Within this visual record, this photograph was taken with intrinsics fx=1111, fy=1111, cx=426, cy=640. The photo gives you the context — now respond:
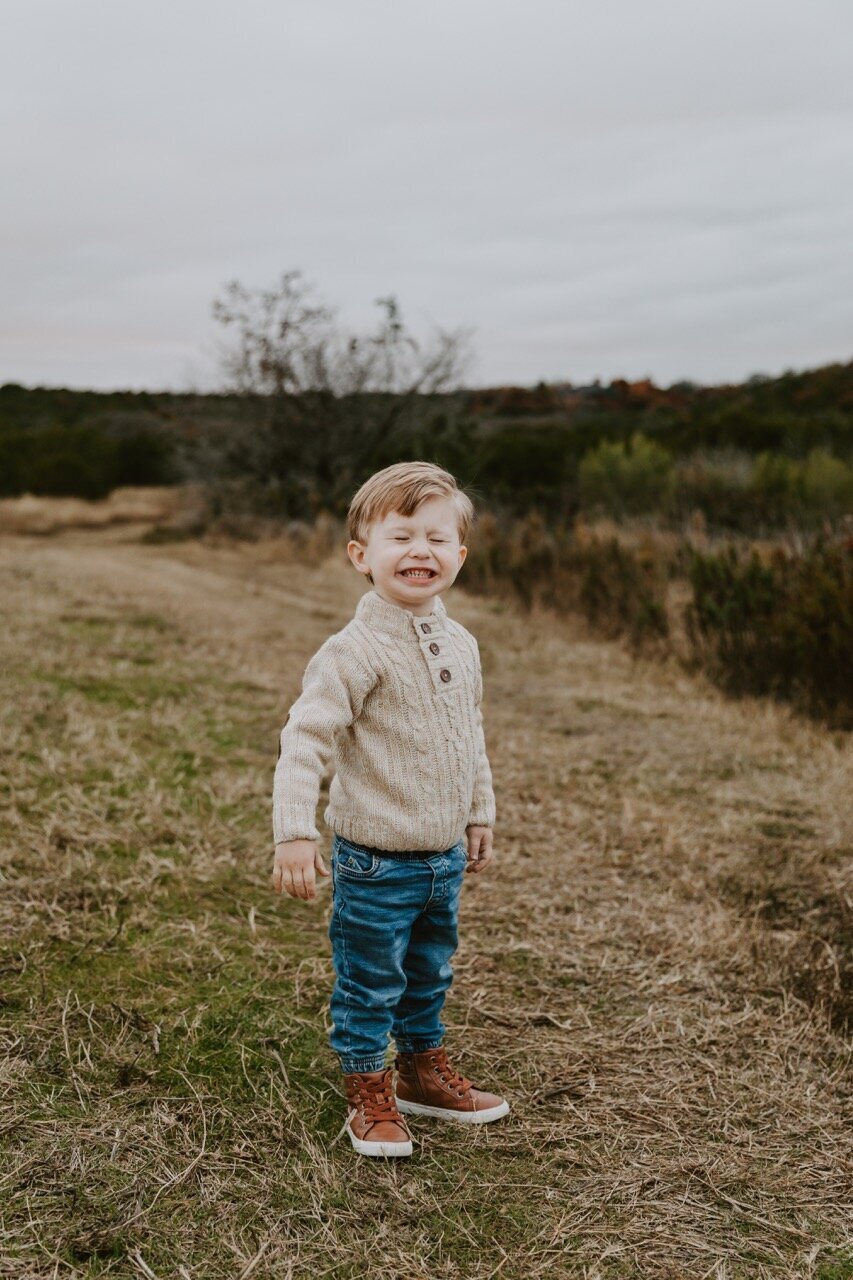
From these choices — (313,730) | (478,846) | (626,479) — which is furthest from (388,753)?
(626,479)

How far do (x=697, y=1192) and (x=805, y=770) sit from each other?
3.60 m

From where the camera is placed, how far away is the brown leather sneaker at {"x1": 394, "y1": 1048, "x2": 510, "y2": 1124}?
8.45ft

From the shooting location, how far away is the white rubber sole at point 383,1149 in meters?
2.38

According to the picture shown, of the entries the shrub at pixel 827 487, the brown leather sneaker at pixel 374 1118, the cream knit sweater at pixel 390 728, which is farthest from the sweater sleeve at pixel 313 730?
the shrub at pixel 827 487

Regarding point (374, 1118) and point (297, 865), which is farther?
point (374, 1118)

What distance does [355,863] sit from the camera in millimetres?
2383

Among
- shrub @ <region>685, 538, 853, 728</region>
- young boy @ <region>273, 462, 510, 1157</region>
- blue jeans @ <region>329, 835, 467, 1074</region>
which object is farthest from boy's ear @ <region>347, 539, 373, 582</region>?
shrub @ <region>685, 538, 853, 728</region>

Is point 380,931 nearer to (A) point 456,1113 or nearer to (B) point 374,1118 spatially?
(B) point 374,1118

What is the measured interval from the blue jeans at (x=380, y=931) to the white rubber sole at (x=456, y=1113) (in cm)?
22

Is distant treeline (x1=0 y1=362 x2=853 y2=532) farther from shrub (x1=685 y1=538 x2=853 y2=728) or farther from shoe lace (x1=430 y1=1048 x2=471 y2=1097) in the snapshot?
shoe lace (x1=430 y1=1048 x2=471 y2=1097)

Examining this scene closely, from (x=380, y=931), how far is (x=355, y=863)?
0.15 m

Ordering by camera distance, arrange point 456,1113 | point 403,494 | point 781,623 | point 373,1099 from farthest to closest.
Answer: point 781,623, point 456,1113, point 373,1099, point 403,494

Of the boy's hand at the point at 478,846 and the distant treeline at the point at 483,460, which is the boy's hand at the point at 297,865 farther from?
the distant treeline at the point at 483,460

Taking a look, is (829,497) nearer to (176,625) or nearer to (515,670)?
(515,670)
